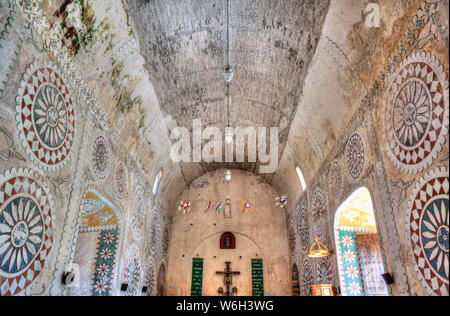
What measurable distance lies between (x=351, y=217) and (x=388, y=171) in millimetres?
2725

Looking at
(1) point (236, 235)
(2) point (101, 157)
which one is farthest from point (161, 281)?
(2) point (101, 157)

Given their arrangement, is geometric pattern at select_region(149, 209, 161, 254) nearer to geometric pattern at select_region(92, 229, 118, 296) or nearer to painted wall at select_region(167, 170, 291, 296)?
painted wall at select_region(167, 170, 291, 296)

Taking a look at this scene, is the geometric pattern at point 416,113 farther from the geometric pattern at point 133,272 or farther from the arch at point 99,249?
the geometric pattern at point 133,272

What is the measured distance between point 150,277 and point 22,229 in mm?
6989

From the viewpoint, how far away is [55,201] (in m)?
4.78

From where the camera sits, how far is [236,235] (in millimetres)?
13680

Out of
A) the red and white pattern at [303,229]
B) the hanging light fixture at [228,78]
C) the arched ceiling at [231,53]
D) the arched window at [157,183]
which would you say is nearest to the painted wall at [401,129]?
the arched ceiling at [231,53]

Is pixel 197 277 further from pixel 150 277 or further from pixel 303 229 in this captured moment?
pixel 303 229

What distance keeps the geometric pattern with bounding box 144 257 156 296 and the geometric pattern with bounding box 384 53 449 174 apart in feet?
26.8

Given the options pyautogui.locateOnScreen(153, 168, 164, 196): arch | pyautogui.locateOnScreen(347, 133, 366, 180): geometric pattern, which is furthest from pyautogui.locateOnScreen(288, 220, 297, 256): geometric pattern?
pyautogui.locateOnScreen(347, 133, 366, 180): geometric pattern

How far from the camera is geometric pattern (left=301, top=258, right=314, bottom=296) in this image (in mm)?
9766

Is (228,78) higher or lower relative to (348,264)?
higher

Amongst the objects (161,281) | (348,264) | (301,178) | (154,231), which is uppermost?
(301,178)

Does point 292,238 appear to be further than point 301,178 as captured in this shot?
Yes
